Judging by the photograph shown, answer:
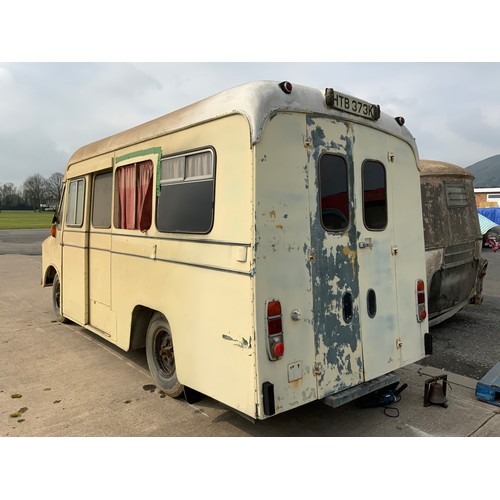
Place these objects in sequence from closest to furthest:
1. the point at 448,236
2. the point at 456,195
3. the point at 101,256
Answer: the point at 101,256, the point at 448,236, the point at 456,195

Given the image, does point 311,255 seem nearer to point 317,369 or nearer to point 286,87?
point 317,369

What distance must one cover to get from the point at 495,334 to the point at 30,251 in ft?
68.1

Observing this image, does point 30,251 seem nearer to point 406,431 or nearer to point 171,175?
point 171,175

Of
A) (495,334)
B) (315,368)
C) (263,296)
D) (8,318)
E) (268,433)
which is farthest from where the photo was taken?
(8,318)

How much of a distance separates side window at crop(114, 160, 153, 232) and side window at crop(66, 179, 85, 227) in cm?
134

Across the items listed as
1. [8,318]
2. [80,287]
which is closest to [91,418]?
[80,287]

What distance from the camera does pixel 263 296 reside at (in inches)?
123

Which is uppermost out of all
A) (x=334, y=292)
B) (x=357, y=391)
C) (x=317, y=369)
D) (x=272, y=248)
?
(x=272, y=248)

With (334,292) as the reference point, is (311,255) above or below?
above

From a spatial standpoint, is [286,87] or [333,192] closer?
[286,87]

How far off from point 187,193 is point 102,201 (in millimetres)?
2310

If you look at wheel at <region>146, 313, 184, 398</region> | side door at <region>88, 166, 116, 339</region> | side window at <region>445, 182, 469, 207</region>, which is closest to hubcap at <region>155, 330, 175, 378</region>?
wheel at <region>146, 313, 184, 398</region>

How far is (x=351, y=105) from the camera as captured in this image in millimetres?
3820

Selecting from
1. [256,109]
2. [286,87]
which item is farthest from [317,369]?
[286,87]
